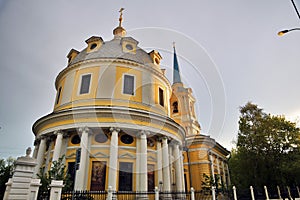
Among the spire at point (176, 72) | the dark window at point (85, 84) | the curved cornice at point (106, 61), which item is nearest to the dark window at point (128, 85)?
the curved cornice at point (106, 61)

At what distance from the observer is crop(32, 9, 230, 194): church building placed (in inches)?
663

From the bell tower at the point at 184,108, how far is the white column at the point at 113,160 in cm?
1873

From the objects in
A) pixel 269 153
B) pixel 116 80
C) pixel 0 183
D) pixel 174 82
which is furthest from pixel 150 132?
pixel 174 82

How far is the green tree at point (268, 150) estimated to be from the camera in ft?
78.9

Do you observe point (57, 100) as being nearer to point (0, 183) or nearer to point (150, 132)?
point (0, 183)

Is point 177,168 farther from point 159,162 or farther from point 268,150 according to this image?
point 268,150

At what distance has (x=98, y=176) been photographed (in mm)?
16578

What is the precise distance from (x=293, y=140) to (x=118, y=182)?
806 inches

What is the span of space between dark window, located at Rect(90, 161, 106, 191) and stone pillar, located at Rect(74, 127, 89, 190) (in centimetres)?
71

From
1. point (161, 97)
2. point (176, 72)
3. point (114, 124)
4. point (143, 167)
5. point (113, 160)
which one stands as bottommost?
point (143, 167)

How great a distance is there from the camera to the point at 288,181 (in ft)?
78.7

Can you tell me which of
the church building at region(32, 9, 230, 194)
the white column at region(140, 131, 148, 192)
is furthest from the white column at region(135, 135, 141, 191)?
the white column at region(140, 131, 148, 192)

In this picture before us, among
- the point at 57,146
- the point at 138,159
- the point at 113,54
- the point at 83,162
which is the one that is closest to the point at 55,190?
the point at 83,162

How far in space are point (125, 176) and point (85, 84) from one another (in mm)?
9552
